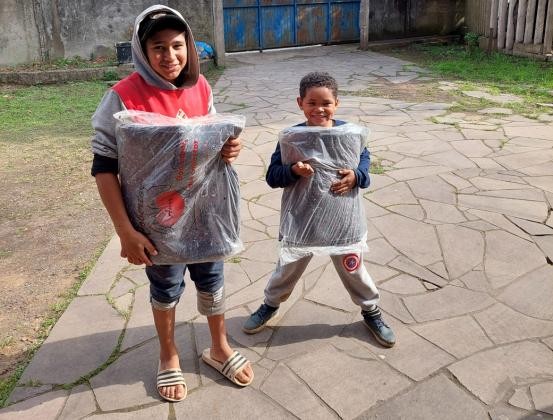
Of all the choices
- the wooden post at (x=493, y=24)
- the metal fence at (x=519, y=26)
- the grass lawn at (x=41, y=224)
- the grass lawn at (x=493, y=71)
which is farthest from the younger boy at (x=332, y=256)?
the wooden post at (x=493, y=24)

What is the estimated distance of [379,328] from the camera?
104 inches

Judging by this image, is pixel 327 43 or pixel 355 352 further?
pixel 327 43

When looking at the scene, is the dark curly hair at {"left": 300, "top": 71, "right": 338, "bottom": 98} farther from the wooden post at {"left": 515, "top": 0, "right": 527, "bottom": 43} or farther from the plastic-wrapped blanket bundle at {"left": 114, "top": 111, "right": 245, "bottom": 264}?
the wooden post at {"left": 515, "top": 0, "right": 527, "bottom": 43}

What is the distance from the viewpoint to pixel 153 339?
275 cm

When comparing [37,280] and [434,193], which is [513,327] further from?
[37,280]

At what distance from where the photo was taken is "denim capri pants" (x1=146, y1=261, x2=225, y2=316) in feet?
7.30

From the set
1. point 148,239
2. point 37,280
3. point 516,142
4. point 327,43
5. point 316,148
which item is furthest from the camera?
point 327,43

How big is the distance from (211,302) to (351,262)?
649mm

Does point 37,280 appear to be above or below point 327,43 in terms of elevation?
below

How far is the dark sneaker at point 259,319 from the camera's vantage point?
9.04 ft

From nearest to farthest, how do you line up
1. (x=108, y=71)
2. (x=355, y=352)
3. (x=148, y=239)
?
1. (x=148, y=239)
2. (x=355, y=352)
3. (x=108, y=71)

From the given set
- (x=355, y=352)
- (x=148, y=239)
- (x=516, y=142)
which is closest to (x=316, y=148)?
(x=148, y=239)

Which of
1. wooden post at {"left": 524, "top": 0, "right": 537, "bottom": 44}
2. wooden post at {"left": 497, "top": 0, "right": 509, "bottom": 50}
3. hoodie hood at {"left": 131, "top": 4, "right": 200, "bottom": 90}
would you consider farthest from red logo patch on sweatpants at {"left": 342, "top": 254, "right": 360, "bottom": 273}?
wooden post at {"left": 497, "top": 0, "right": 509, "bottom": 50}

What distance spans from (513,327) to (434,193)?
182cm
